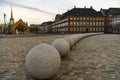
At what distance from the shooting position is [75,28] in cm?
10912

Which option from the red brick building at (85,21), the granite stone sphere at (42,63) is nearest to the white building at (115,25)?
the red brick building at (85,21)

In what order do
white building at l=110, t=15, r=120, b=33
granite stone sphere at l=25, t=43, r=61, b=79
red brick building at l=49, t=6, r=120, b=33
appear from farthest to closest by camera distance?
red brick building at l=49, t=6, r=120, b=33, white building at l=110, t=15, r=120, b=33, granite stone sphere at l=25, t=43, r=61, b=79

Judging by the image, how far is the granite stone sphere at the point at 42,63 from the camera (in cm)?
680

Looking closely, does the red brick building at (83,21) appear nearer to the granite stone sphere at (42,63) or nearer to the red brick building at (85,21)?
the red brick building at (85,21)

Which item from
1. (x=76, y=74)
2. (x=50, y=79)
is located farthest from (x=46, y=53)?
(x=76, y=74)

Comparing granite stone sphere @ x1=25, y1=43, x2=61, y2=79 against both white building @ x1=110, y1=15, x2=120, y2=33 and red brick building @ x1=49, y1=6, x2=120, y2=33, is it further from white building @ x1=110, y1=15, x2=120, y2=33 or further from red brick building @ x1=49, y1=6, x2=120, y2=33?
red brick building @ x1=49, y1=6, x2=120, y2=33

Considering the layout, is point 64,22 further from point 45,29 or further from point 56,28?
point 45,29

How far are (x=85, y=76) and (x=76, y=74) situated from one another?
0.46m

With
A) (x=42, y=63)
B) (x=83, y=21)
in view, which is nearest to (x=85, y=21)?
(x=83, y=21)

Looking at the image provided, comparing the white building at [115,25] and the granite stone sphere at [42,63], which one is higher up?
the white building at [115,25]

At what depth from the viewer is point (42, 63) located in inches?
268

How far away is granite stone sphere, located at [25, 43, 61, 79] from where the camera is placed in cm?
680

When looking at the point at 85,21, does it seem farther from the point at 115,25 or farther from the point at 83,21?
the point at 115,25

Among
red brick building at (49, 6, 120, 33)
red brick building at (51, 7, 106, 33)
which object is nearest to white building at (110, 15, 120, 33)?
red brick building at (49, 6, 120, 33)
